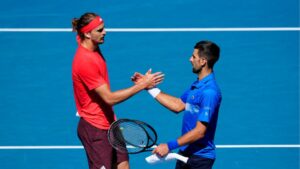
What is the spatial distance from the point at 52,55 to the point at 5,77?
75 centimetres

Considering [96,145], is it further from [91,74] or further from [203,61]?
[203,61]

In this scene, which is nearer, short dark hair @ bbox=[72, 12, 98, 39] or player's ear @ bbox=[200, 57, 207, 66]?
player's ear @ bbox=[200, 57, 207, 66]

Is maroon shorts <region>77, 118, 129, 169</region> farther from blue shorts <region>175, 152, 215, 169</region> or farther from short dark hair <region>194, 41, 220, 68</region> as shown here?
short dark hair <region>194, 41, 220, 68</region>

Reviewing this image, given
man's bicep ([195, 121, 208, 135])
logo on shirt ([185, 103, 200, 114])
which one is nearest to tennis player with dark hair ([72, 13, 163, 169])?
logo on shirt ([185, 103, 200, 114])

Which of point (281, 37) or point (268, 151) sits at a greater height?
point (281, 37)

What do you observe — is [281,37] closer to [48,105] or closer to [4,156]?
[48,105]

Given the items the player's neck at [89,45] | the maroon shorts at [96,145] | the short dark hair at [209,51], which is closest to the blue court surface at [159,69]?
the maroon shorts at [96,145]

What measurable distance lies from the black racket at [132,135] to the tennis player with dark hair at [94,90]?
20 centimetres

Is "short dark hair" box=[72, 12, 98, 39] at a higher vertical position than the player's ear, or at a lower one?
higher

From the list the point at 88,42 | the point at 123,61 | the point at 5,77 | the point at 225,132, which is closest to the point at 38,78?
the point at 5,77

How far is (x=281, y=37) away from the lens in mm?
10930

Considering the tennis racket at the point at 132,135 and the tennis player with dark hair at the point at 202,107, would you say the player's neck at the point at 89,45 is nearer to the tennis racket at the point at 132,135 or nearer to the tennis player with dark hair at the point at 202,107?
the tennis racket at the point at 132,135

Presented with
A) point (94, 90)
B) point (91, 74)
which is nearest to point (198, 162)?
point (94, 90)

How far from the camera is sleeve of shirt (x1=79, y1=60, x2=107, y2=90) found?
696cm
